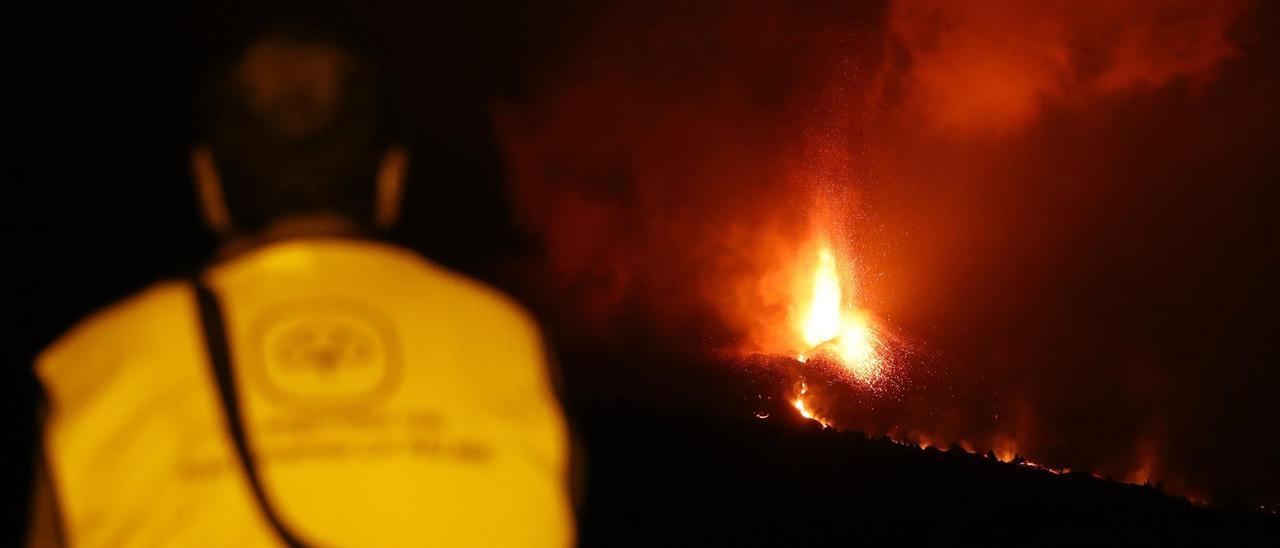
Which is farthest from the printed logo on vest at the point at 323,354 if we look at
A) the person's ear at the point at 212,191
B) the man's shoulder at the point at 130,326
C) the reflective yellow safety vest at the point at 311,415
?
the person's ear at the point at 212,191

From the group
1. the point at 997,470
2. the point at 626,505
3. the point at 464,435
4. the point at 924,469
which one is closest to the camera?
the point at 464,435

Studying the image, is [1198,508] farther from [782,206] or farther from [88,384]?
[88,384]

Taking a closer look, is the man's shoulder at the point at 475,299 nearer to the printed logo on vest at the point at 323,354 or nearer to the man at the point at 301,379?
the man at the point at 301,379

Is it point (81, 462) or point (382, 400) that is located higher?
point (382, 400)

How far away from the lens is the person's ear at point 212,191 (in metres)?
1.69

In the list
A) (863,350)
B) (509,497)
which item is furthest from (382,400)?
(863,350)

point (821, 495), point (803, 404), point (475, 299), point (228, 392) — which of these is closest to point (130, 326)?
point (228, 392)

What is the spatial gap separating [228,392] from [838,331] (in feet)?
79.9

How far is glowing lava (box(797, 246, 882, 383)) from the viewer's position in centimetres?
2436

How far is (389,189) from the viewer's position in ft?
5.83

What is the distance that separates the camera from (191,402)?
149 cm

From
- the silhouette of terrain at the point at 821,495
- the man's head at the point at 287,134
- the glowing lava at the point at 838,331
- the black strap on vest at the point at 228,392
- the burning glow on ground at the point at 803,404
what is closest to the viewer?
the black strap on vest at the point at 228,392

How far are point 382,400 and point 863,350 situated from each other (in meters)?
24.7

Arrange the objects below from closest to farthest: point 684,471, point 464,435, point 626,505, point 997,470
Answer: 1. point 464,435
2. point 626,505
3. point 684,471
4. point 997,470
